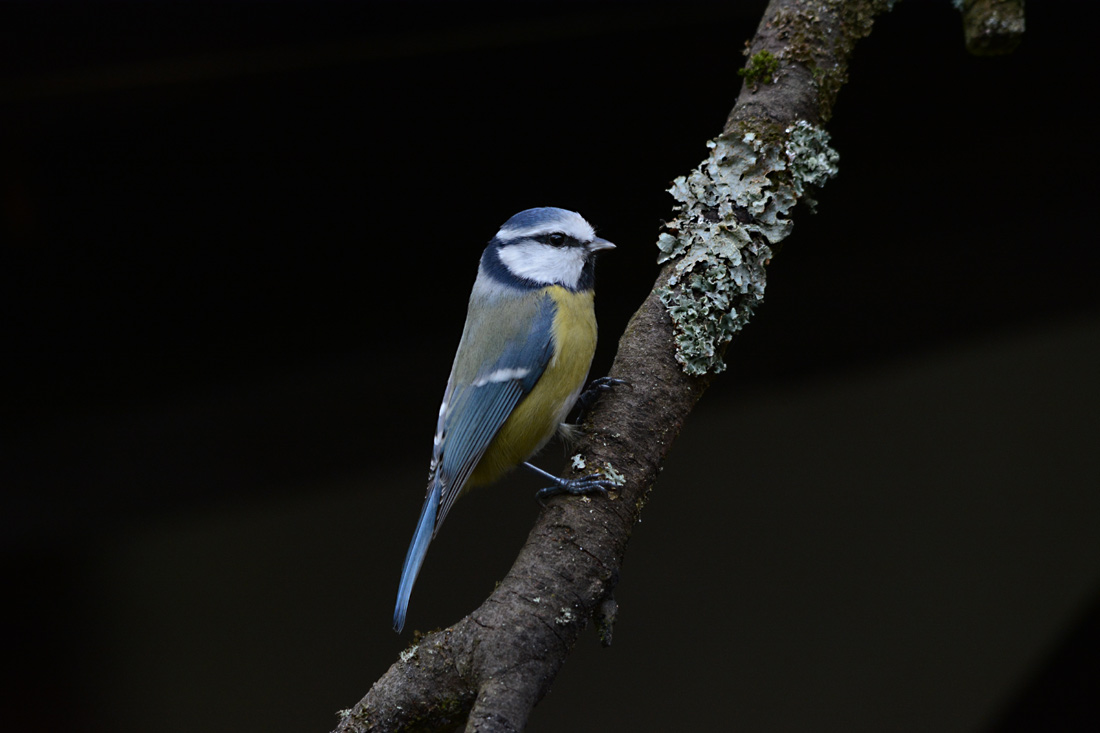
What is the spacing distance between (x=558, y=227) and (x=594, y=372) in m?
1.13

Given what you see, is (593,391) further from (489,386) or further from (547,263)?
(547,263)

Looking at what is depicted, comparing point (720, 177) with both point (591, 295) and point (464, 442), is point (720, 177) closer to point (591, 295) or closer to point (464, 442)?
point (591, 295)

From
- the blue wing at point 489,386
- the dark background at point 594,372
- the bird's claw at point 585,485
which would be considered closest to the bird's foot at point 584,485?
the bird's claw at point 585,485

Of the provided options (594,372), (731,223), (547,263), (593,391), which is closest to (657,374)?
(593,391)

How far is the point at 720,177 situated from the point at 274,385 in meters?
1.45

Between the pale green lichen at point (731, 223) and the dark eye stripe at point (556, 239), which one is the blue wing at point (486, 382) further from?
the pale green lichen at point (731, 223)

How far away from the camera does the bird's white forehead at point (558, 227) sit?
1.45m

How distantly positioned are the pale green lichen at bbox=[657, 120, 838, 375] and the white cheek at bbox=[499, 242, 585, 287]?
0.21 m

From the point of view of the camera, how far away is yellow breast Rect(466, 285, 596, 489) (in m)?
1.37

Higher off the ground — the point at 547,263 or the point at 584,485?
the point at 547,263

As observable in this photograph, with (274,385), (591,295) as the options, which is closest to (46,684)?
(274,385)

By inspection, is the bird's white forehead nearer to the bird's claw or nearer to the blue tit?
the blue tit

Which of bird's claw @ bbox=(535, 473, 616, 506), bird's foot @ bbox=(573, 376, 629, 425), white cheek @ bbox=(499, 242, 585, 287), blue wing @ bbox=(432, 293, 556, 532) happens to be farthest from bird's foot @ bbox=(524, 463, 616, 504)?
white cheek @ bbox=(499, 242, 585, 287)

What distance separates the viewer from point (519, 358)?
137cm
